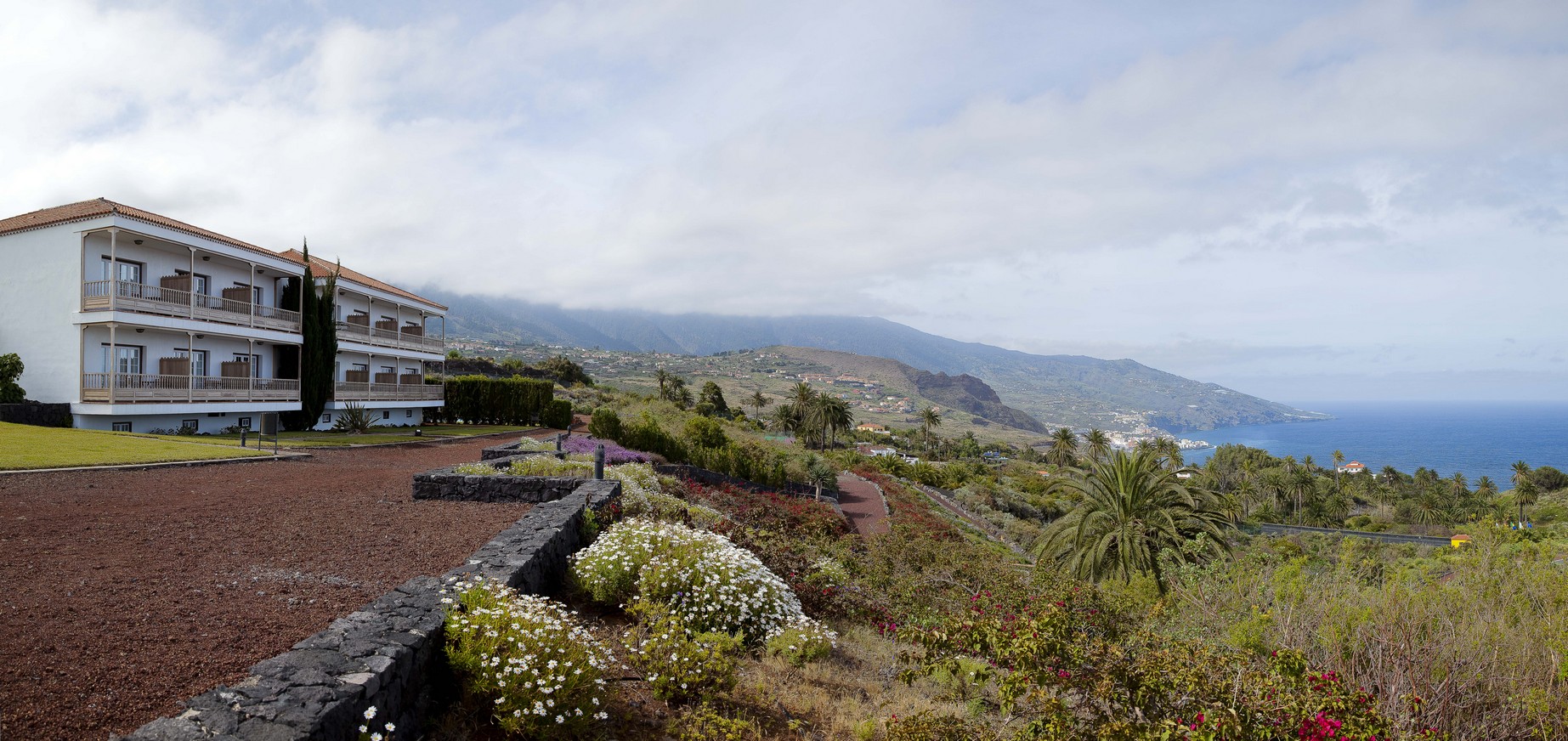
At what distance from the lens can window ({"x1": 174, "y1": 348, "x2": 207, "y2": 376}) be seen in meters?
22.2

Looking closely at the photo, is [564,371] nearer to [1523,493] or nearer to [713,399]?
[713,399]

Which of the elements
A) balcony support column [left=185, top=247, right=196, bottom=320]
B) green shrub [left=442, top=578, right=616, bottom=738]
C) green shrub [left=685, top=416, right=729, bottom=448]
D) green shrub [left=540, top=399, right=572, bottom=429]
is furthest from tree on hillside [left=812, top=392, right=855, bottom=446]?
green shrub [left=442, top=578, right=616, bottom=738]

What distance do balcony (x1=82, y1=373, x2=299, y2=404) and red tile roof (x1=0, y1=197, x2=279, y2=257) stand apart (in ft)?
14.4

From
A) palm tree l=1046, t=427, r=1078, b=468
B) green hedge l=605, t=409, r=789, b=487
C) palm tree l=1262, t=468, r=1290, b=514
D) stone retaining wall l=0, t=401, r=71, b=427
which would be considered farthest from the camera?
palm tree l=1046, t=427, r=1078, b=468

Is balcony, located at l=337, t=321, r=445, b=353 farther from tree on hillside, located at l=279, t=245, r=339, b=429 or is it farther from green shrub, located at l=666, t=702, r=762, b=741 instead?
green shrub, located at l=666, t=702, r=762, b=741

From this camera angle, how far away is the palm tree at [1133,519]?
34.0ft

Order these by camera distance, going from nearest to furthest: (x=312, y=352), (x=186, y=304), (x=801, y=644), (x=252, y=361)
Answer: (x=801, y=644)
(x=186, y=304)
(x=252, y=361)
(x=312, y=352)

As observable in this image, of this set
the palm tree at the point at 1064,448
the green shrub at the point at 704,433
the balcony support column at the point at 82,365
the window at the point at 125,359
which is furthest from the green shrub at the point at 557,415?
the palm tree at the point at 1064,448

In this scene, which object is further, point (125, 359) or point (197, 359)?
point (197, 359)

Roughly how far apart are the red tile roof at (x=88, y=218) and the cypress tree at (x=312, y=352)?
10.7 feet

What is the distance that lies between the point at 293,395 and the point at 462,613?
83.1 feet

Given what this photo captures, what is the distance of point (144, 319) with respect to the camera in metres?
20.1

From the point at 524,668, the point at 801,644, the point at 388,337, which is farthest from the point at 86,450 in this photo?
the point at 388,337

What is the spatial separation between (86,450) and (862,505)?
20462 mm
